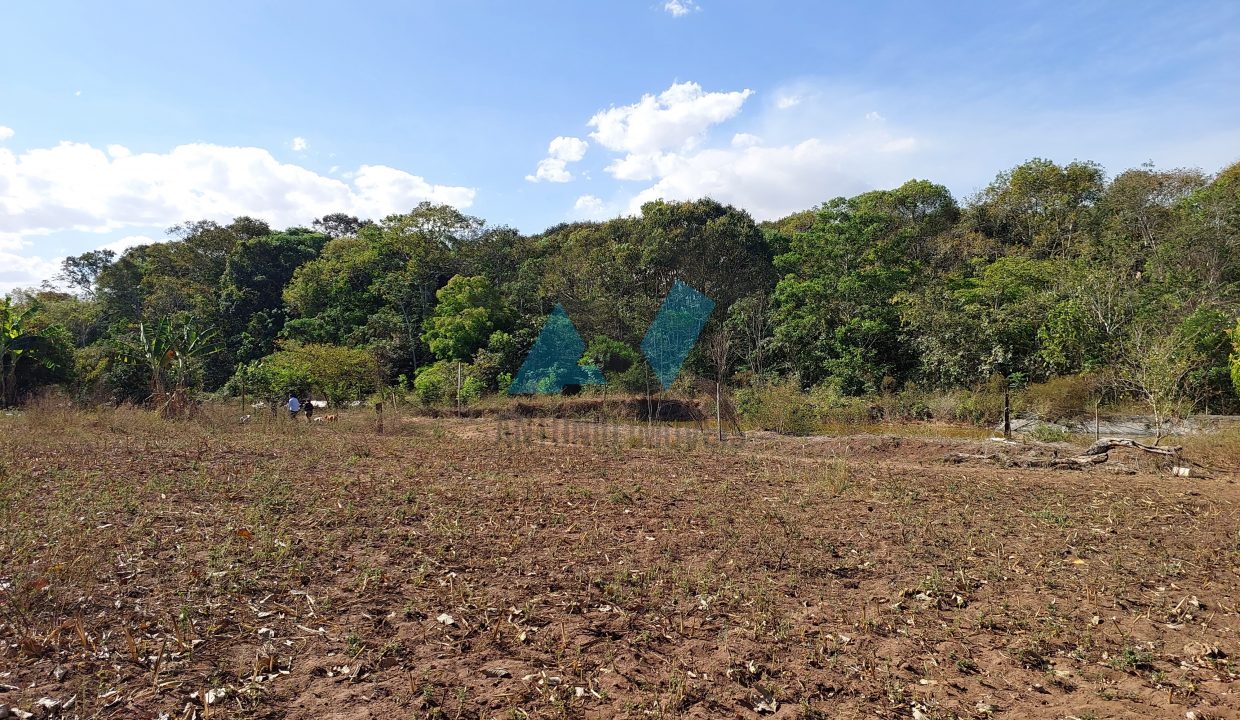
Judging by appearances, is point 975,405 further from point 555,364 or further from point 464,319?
point 464,319

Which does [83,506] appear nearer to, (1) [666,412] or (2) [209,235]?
(1) [666,412]

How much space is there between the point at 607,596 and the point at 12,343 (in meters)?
25.1

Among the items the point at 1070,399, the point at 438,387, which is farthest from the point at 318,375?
the point at 1070,399

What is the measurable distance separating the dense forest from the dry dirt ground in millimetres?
Result: 7649

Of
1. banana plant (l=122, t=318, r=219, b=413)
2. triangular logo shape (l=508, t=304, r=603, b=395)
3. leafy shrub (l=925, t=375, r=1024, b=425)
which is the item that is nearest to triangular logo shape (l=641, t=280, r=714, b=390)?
triangular logo shape (l=508, t=304, r=603, b=395)

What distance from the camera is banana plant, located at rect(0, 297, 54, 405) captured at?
17375 millimetres

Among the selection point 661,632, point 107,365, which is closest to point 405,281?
point 107,365

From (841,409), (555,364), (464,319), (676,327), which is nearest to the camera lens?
(841,409)

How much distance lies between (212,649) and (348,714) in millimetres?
1094

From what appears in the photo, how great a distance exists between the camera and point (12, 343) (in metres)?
19.7

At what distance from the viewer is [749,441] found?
12430 millimetres

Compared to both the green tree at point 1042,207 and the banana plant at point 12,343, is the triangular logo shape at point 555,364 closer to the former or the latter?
the banana plant at point 12,343

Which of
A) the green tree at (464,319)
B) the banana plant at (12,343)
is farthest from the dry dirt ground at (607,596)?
the green tree at (464,319)

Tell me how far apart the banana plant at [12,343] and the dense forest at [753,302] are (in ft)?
0.27
